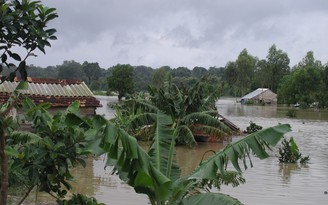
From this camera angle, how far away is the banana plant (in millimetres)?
4586

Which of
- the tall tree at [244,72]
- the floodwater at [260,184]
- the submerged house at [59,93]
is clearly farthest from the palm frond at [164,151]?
the tall tree at [244,72]

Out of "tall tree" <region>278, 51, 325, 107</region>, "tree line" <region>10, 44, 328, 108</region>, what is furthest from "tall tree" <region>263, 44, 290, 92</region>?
"tall tree" <region>278, 51, 325, 107</region>

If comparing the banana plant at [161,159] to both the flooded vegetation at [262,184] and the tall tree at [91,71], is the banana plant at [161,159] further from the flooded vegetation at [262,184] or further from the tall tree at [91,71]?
the tall tree at [91,71]

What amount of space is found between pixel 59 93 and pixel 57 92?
9 cm

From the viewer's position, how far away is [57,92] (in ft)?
48.5

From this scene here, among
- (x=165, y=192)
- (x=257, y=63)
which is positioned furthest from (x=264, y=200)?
(x=257, y=63)

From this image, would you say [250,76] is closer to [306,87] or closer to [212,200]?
[306,87]

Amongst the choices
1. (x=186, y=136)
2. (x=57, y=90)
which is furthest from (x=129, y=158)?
(x=186, y=136)

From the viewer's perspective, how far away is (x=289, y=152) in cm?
1678

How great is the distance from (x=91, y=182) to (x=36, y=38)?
878 centimetres

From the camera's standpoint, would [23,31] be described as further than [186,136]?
No

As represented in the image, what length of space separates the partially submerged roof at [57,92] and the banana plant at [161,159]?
7472mm

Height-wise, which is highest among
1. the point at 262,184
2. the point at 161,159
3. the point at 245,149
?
the point at 245,149

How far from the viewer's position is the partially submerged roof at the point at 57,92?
1350 cm
